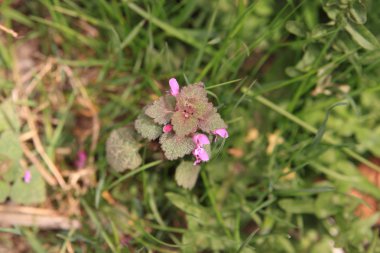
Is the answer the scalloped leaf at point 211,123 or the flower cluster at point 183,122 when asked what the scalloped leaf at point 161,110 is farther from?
the scalloped leaf at point 211,123

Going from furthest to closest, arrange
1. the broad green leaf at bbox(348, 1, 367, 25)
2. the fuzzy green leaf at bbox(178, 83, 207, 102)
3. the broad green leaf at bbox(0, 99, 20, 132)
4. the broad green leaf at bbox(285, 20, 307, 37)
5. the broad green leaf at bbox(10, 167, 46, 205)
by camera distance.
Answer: the broad green leaf at bbox(0, 99, 20, 132) → the broad green leaf at bbox(10, 167, 46, 205) → the broad green leaf at bbox(285, 20, 307, 37) → the broad green leaf at bbox(348, 1, 367, 25) → the fuzzy green leaf at bbox(178, 83, 207, 102)

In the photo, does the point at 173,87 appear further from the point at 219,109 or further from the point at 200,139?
the point at 219,109

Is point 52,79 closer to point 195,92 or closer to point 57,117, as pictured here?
point 57,117

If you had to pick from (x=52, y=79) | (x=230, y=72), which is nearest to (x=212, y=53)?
(x=230, y=72)

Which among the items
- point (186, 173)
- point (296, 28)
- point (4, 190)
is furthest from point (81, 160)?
point (296, 28)

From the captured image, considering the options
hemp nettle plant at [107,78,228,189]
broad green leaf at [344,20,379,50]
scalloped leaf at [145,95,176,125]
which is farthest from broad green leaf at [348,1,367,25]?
scalloped leaf at [145,95,176,125]

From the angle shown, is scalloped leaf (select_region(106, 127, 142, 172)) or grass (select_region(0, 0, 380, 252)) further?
grass (select_region(0, 0, 380, 252))

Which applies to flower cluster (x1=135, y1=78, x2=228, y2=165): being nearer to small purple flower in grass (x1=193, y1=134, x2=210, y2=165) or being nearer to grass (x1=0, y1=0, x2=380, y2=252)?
small purple flower in grass (x1=193, y1=134, x2=210, y2=165)
